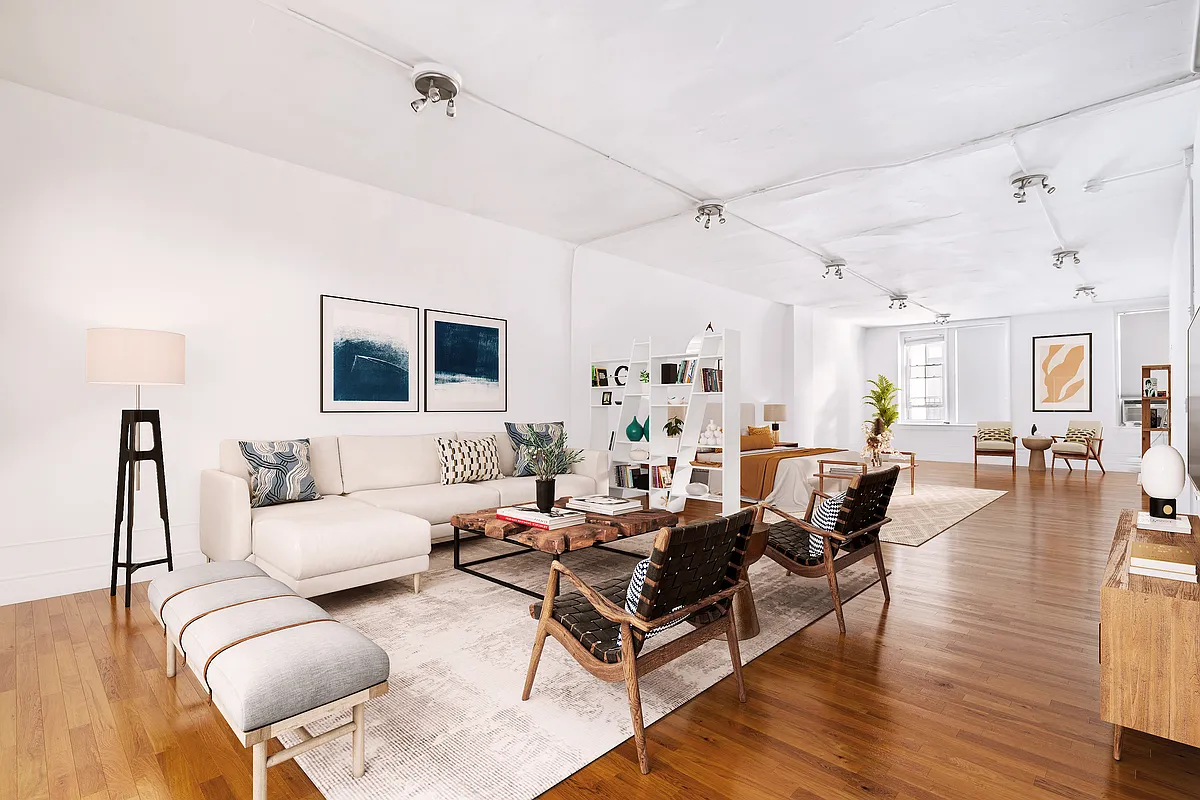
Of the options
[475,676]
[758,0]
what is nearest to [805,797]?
[475,676]

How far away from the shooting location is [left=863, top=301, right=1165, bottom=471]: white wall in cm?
1055

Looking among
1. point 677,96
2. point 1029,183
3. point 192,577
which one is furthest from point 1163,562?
point 192,577

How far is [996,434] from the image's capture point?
10828 millimetres

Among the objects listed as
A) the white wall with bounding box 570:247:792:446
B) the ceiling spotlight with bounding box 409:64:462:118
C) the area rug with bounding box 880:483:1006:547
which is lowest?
the area rug with bounding box 880:483:1006:547

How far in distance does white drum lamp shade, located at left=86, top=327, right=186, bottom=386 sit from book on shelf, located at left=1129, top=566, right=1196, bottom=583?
4814 mm

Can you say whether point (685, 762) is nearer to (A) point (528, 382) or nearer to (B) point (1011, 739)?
(B) point (1011, 739)

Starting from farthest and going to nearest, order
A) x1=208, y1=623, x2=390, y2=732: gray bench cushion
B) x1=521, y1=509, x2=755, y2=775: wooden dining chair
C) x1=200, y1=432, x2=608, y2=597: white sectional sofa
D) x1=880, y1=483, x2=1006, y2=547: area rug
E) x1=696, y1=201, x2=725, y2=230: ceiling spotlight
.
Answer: x1=880, y1=483, x2=1006, y2=547: area rug
x1=696, y1=201, x2=725, y2=230: ceiling spotlight
x1=200, y1=432, x2=608, y2=597: white sectional sofa
x1=521, y1=509, x2=755, y2=775: wooden dining chair
x1=208, y1=623, x2=390, y2=732: gray bench cushion

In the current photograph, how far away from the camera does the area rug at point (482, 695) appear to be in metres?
1.98

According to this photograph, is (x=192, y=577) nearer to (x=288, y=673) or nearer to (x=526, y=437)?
(x=288, y=673)

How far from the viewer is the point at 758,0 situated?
106 inches

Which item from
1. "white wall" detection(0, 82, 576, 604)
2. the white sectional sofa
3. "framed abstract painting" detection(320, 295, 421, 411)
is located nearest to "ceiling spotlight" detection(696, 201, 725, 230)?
"white wall" detection(0, 82, 576, 604)

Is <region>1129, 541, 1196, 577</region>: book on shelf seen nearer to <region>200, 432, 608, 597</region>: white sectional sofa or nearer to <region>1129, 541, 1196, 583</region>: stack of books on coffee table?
<region>1129, 541, 1196, 583</region>: stack of books on coffee table

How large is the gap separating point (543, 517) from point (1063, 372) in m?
11.5

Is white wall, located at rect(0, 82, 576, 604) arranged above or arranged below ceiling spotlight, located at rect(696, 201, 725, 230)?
below
